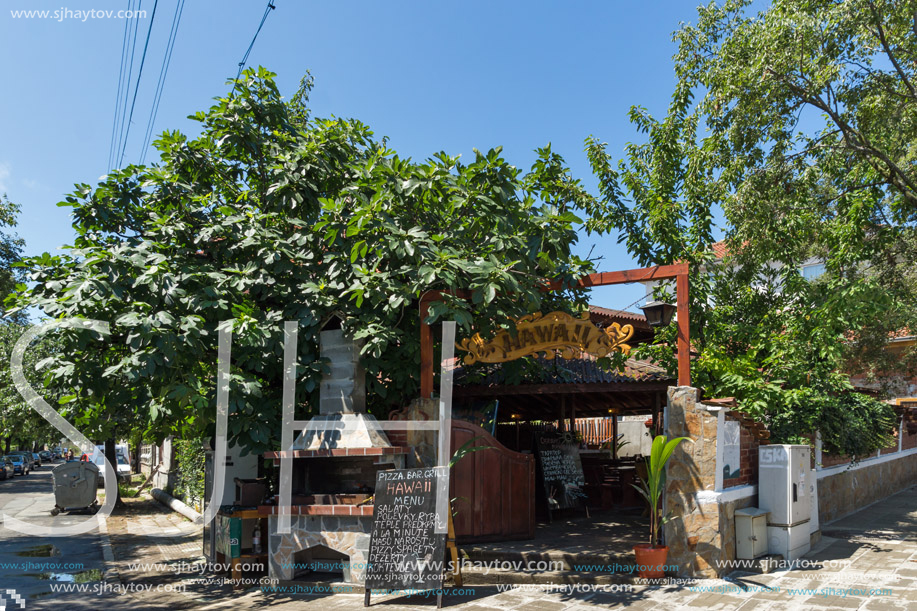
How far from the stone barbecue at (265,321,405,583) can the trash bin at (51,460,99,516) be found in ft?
38.3

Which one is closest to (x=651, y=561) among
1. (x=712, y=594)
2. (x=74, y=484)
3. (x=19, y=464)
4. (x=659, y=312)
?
(x=712, y=594)

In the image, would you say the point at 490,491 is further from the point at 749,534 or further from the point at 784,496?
the point at 784,496

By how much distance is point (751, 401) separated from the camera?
348 inches

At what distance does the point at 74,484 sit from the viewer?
55.2 feet

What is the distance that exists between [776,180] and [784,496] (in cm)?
653

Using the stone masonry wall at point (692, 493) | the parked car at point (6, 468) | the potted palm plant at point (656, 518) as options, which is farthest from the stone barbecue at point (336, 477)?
the parked car at point (6, 468)

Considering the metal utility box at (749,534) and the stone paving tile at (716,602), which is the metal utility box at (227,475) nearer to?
the stone paving tile at (716,602)

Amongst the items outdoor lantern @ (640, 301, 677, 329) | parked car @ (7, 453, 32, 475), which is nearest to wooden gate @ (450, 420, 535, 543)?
outdoor lantern @ (640, 301, 677, 329)

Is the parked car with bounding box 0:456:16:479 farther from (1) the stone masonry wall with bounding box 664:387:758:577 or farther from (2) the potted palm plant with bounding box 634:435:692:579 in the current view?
(1) the stone masonry wall with bounding box 664:387:758:577

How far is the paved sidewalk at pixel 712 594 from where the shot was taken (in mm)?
6457

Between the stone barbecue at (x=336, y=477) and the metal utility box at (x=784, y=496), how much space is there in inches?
188

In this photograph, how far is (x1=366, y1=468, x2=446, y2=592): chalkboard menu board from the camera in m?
6.68

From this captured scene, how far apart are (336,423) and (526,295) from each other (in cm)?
294

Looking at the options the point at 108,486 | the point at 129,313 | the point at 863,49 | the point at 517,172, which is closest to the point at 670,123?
the point at 863,49
